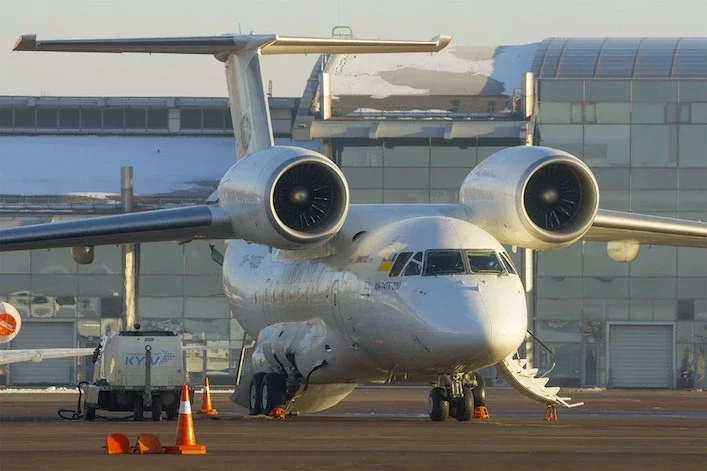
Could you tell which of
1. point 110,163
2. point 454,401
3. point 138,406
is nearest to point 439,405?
point 454,401

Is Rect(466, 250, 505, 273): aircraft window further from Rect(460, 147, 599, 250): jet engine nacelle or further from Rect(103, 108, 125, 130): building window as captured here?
Rect(103, 108, 125, 130): building window

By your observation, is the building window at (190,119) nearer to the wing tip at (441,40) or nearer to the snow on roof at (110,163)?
the snow on roof at (110,163)

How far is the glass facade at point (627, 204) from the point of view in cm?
5044

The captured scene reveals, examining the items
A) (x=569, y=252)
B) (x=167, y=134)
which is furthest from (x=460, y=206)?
(x=167, y=134)

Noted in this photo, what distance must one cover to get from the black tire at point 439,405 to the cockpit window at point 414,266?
202 cm

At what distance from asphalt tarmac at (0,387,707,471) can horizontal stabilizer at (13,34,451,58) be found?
6.21 metres

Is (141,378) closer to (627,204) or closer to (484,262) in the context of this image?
(484,262)

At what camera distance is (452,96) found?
51906 millimetres

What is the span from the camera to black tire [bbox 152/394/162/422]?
26688 millimetres

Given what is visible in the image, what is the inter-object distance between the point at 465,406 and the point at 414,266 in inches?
94.5

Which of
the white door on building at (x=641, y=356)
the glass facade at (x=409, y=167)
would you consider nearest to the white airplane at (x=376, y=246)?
the glass facade at (x=409, y=167)

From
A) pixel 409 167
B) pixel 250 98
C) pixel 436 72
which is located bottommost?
pixel 409 167

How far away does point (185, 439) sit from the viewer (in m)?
16.5

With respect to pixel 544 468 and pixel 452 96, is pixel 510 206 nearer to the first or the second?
pixel 544 468
